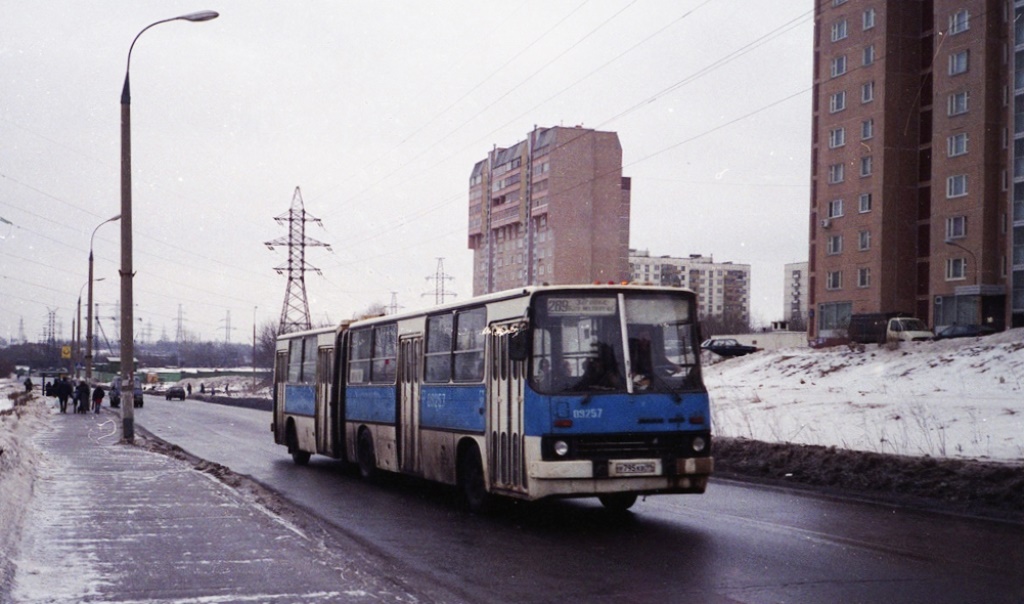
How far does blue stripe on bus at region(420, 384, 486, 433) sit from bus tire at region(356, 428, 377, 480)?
113 inches

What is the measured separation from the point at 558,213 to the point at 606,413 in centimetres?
8169

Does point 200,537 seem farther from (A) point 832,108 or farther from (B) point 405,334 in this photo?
(A) point 832,108

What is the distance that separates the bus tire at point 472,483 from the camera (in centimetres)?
1285

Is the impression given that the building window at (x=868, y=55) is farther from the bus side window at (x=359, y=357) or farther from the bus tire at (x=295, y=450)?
the bus side window at (x=359, y=357)

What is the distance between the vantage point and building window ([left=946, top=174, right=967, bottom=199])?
63219 millimetres

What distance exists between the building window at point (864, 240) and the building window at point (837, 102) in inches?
332

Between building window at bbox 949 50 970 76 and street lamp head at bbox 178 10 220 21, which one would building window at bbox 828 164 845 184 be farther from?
street lamp head at bbox 178 10 220 21

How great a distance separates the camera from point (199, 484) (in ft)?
51.4

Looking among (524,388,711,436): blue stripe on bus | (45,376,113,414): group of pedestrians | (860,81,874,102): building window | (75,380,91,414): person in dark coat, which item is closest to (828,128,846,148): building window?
(860,81,874,102): building window

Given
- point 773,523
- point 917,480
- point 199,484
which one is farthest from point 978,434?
point 199,484

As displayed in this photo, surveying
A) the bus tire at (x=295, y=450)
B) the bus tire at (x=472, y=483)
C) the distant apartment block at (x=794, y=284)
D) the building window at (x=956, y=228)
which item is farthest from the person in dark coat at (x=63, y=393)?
the distant apartment block at (x=794, y=284)

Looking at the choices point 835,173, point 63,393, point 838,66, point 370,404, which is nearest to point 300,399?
point 370,404

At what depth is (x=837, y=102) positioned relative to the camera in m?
70.6

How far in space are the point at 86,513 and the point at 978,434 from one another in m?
14.9
